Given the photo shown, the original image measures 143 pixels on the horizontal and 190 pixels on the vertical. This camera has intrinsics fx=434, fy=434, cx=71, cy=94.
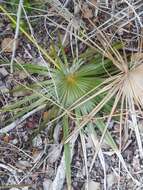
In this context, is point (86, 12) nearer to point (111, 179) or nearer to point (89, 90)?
point (89, 90)

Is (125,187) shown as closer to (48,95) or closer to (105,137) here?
(105,137)

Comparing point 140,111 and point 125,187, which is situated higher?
point 140,111

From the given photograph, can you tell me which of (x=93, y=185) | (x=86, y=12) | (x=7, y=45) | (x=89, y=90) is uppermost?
(x=86, y=12)

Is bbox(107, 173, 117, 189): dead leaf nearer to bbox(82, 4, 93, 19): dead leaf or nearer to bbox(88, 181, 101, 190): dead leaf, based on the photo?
bbox(88, 181, 101, 190): dead leaf

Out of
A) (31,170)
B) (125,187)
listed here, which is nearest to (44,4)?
(31,170)

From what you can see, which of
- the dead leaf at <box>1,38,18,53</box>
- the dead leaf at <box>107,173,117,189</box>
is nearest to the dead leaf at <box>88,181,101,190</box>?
the dead leaf at <box>107,173,117,189</box>

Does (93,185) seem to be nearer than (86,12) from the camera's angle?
Yes

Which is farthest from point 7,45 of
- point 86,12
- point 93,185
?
point 93,185

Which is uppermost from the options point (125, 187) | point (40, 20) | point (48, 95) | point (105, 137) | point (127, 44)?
point (40, 20)

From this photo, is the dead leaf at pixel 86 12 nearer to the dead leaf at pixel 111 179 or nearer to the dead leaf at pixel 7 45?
the dead leaf at pixel 7 45

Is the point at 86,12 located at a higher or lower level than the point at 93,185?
higher

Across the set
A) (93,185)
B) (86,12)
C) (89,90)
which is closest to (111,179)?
(93,185)
